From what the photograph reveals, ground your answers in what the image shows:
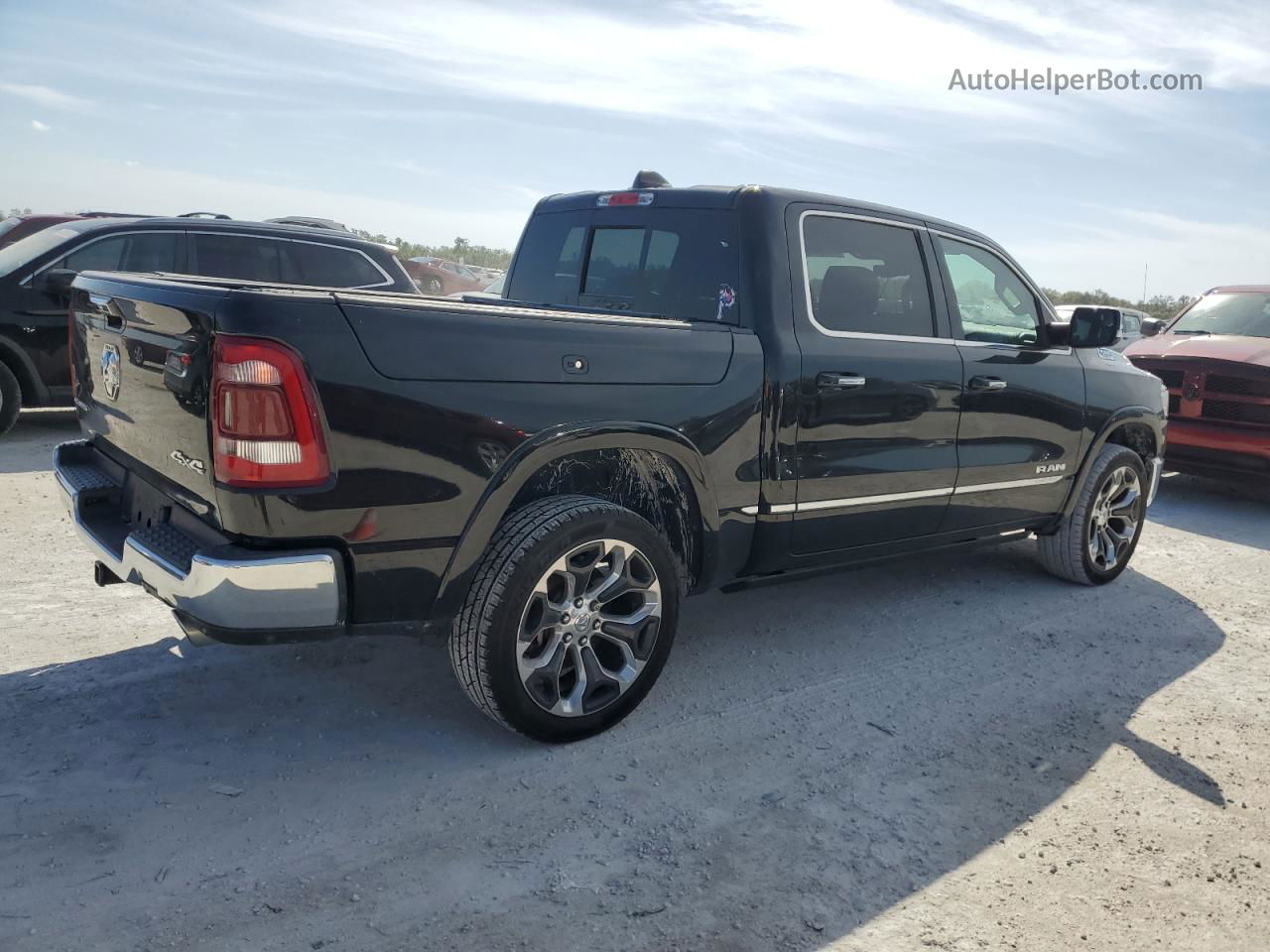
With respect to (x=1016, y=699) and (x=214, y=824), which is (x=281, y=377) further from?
(x=1016, y=699)

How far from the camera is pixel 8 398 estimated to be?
8.09m

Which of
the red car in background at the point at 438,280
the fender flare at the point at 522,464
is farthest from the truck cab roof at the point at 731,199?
the red car in background at the point at 438,280

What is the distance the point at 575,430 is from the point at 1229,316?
835 cm

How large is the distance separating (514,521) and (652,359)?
71cm

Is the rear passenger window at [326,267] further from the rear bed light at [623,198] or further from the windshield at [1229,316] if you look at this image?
the windshield at [1229,316]

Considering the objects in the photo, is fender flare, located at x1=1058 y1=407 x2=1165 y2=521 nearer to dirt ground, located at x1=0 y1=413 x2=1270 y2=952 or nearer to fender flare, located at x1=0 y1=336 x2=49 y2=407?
dirt ground, located at x1=0 y1=413 x2=1270 y2=952

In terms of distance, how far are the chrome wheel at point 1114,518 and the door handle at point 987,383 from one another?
1.22 m

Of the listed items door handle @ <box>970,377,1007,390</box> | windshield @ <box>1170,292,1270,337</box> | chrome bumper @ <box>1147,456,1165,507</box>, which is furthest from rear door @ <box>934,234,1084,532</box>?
windshield @ <box>1170,292,1270,337</box>

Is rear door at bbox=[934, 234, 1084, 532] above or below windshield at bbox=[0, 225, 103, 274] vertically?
below

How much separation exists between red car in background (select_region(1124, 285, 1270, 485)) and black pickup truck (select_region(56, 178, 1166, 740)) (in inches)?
144

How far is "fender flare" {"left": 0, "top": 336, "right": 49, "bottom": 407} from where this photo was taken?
8008mm

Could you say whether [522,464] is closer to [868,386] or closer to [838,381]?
[838,381]

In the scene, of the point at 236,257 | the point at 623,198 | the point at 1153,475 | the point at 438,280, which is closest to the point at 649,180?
the point at 623,198

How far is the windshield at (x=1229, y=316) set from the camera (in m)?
9.06
